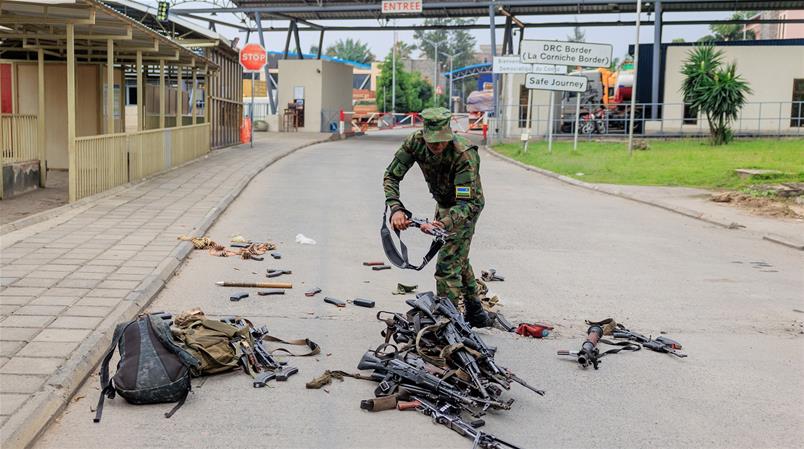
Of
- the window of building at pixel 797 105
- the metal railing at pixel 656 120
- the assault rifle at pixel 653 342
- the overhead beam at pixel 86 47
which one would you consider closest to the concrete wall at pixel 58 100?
the overhead beam at pixel 86 47

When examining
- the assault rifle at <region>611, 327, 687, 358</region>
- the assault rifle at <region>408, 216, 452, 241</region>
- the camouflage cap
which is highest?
the camouflage cap

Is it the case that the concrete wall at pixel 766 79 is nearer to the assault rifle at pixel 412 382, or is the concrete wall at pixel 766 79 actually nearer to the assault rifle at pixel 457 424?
the assault rifle at pixel 412 382

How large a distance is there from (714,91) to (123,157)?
72.0 ft

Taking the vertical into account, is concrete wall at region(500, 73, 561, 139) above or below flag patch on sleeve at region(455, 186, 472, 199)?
above

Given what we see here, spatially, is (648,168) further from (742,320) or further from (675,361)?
(675,361)

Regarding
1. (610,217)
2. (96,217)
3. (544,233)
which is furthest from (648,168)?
(96,217)

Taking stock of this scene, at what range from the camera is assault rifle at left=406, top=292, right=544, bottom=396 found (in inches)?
197

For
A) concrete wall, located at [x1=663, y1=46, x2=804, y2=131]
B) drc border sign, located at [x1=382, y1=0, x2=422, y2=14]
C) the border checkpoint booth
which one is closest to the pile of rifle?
the border checkpoint booth

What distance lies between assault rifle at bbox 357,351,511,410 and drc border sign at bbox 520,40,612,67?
21.2 m

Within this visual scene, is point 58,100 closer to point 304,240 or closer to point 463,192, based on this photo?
point 304,240

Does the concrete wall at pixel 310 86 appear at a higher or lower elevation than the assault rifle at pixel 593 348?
higher

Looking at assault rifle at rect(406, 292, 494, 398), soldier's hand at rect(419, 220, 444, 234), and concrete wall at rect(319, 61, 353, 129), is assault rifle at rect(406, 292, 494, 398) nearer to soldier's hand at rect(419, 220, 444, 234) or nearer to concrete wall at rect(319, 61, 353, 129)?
soldier's hand at rect(419, 220, 444, 234)

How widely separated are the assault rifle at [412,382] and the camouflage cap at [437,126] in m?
1.62

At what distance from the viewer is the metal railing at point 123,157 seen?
44.1ft
